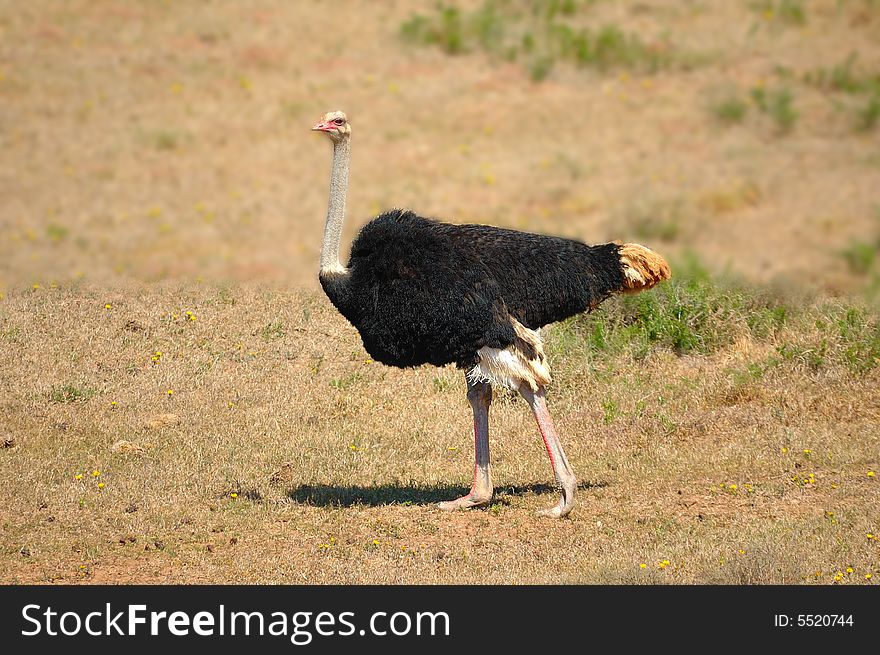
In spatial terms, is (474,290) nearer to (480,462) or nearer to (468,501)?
(480,462)

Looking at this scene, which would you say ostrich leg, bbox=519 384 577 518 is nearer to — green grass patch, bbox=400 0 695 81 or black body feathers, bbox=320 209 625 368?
black body feathers, bbox=320 209 625 368

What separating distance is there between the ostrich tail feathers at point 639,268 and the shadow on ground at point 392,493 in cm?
163

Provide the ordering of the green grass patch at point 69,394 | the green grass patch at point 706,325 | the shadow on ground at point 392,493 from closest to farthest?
the shadow on ground at point 392,493 → the green grass patch at point 69,394 → the green grass patch at point 706,325

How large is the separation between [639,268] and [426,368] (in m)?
3.61

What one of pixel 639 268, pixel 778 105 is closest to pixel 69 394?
pixel 639 268

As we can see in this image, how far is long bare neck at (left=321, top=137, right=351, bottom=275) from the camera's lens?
905 cm

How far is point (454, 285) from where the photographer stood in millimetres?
8805

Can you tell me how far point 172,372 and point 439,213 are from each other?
31.4ft

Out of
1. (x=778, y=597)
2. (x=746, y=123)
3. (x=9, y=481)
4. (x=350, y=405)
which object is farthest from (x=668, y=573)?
(x=746, y=123)

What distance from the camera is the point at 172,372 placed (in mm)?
11750

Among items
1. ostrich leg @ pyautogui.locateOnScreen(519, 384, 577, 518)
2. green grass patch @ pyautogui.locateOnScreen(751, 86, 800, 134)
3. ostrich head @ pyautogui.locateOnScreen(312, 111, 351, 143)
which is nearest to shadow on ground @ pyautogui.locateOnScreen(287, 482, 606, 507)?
ostrich leg @ pyautogui.locateOnScreen(519, 384, 577, 518)

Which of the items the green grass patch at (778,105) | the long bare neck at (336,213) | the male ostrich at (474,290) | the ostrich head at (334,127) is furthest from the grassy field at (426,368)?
the ostrich head at (334,127)

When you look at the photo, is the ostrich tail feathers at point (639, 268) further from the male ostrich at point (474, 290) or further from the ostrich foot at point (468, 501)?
the ostrich foot at point (468, 501)

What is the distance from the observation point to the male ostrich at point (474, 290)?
8781 millimetres
